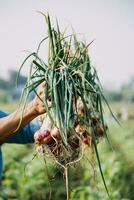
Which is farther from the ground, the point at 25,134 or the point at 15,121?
the point at 15,121

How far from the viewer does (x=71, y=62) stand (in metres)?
2.38

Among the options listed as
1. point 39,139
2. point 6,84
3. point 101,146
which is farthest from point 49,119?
point 6,84

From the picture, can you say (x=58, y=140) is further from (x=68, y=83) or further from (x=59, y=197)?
(x=59, y=197)

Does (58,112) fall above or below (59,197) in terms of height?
above

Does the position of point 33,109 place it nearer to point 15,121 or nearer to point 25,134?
point 15,121

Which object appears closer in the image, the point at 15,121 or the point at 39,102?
the point at 39,102

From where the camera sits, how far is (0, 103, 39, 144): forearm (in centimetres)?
234

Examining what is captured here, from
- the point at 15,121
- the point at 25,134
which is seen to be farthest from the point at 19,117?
the point at 25,134

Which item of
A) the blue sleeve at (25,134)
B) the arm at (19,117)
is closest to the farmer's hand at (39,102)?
the arm at (19,117)

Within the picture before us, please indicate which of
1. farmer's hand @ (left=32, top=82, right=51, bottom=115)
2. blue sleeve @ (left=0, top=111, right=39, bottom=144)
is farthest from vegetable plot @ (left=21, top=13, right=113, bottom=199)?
blue sleeve @ (left=0, top=111, right=39, bottom=144)

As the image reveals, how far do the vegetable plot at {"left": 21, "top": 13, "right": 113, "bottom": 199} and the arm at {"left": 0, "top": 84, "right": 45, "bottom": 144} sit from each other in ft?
0.14

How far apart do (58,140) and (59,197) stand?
3390 mm

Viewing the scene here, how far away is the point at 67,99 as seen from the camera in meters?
2.29

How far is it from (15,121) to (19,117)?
4cm
